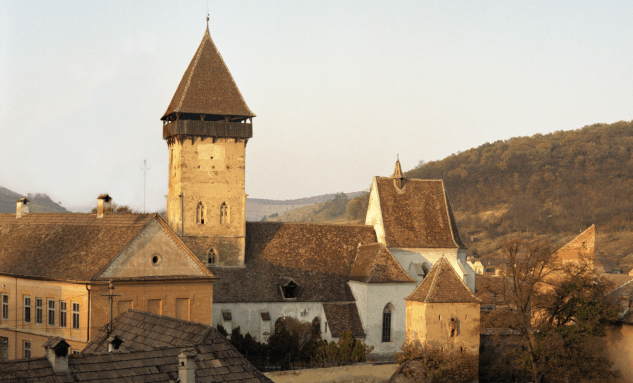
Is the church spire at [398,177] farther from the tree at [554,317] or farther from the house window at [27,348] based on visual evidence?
the house window at [27,348]

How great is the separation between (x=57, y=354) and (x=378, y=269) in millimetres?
31488

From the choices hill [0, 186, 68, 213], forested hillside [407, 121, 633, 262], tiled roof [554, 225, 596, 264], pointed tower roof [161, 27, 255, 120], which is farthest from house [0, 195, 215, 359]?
forested hillside [407, 121, 633, 262]

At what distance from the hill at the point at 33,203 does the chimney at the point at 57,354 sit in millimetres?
95957

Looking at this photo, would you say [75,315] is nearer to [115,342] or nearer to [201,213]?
[115,342]

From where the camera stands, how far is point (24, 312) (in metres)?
38.0

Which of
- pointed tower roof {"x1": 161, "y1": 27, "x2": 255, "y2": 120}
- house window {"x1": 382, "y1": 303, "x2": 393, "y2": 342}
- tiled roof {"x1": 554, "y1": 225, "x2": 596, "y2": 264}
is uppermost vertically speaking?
pointed tower roof {"x1": 161, "y1": 27, "x2": 255, "y2": 120}

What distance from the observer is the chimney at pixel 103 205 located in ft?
129

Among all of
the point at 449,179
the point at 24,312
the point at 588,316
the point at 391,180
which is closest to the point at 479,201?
the point at 449,179

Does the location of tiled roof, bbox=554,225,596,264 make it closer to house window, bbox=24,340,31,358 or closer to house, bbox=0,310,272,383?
house window, bbox=24,340,31,358

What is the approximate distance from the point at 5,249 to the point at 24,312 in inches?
200

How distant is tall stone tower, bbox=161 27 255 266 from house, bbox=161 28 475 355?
0.21 ft

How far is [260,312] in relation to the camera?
46.8 m

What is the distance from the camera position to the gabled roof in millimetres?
39969

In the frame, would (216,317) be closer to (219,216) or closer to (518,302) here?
(219,216)
